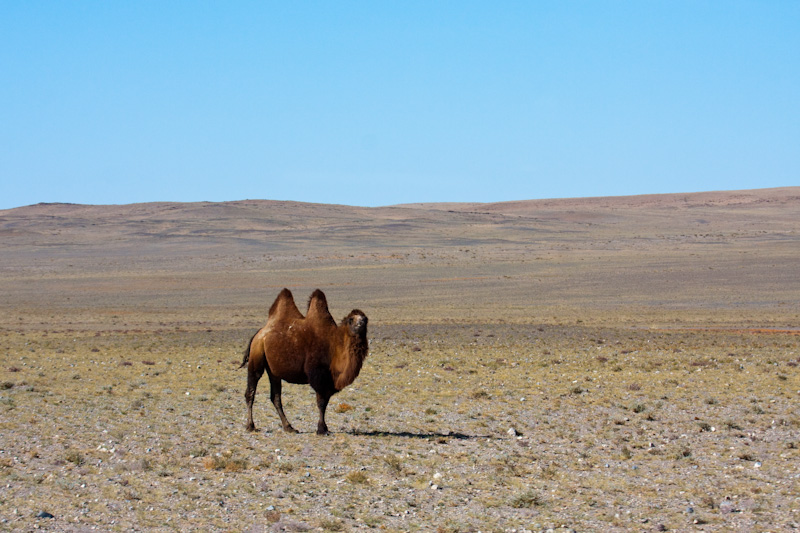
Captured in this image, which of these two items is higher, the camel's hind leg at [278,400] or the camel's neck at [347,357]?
the camel's neck at [347,357]

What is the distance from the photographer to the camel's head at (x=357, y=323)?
39.5 feet

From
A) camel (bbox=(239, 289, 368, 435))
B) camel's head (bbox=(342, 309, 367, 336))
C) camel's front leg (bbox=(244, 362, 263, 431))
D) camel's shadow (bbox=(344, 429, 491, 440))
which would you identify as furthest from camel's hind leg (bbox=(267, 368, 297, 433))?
camel's head (bbox=(342, 309, 367, 336))

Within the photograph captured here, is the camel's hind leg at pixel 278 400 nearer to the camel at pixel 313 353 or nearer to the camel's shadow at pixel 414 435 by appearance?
the camel at pixel 313 353

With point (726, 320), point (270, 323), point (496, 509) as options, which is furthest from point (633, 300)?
point (496, 509)

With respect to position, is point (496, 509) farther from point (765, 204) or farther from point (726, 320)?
point (765, 204)

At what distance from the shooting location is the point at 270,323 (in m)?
12.9

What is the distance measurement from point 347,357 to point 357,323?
52 cm

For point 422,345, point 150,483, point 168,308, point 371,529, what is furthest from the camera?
point 168,308

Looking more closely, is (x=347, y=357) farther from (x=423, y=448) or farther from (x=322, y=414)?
(x=423, y=448)

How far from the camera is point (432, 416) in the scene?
14.0 metres

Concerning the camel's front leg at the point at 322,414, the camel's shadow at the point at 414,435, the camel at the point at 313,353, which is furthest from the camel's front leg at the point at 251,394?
the camel's shadow at the point at 414,435

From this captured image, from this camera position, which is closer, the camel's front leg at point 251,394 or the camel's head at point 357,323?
the camel's head at point 357,323

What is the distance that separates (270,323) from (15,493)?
474cm

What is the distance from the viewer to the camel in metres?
12.2
